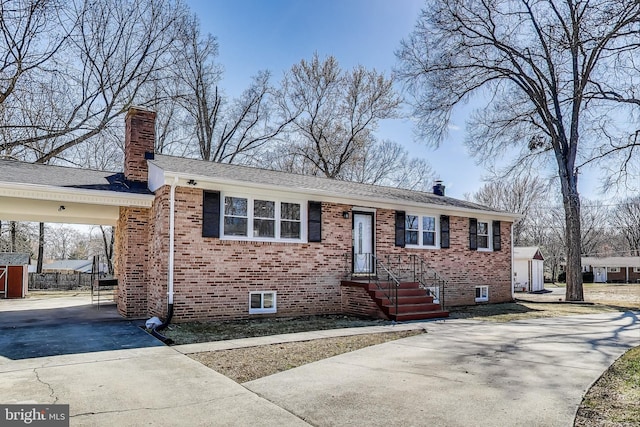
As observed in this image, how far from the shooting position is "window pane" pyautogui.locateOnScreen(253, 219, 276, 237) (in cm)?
1146

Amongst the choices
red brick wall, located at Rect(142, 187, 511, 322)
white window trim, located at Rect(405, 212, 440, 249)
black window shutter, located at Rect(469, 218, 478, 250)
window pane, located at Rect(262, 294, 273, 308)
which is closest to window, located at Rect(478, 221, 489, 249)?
black window shutter, located at Rect(469, 218, 478, 250)

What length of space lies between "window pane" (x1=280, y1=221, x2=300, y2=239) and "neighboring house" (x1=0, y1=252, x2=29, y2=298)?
1325 centimetres

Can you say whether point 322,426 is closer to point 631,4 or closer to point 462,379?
point 462,379

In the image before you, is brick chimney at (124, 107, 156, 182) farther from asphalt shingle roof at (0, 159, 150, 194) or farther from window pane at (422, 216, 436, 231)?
window pane at (422, 216, 436, 231)

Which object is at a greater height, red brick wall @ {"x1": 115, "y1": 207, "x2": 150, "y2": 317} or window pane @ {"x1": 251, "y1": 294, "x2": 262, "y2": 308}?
red brick wall @ {"x1": 115, "y1": 207, "x2": 150, "y2": 317}

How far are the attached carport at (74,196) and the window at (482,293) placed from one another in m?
11.2

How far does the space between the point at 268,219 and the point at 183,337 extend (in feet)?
13.1

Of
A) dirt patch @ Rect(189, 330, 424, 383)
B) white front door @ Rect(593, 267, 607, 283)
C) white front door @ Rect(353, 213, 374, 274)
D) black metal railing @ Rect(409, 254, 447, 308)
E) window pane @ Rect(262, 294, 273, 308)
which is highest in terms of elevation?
white front door @ Rect(353, 213, 374, 274)

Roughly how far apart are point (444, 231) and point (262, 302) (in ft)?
23.1

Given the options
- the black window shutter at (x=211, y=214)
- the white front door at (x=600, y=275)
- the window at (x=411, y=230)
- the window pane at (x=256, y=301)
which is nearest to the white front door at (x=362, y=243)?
the window at (x=411, y=230)

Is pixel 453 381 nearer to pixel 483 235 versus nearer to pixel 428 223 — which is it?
pixel 428 223

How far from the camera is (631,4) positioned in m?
7.17

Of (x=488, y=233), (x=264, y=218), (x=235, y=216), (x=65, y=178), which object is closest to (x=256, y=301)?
(x=264, y=218)

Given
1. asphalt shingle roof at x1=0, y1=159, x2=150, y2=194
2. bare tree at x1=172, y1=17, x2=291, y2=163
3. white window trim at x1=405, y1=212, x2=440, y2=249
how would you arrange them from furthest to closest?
1. bare tree at x1=172, y1=17, x2=291, y2=163
2. white window trim at x1=405, y1=212, x2=440, y2=249
3. asphalt shingle roof at x1=0, y1=159, x2=150, y2=194
